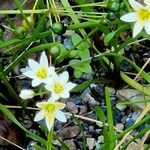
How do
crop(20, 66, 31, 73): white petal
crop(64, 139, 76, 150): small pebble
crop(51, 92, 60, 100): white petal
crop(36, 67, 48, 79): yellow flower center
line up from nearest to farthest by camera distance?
1. crop(51, 92, 60, 100): white petal
2. crop(36, 67, 48, 79): yellow flower center
3. crop(20, 66, 31, 73): white petal
4. crop(64, 139, 76, 150): small pebble

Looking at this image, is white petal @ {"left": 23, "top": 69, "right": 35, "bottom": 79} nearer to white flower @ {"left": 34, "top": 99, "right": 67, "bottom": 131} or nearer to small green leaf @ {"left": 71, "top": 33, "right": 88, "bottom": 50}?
white flower @ {"left": 34, "top": 99, "right": 67, "bottom": 131}

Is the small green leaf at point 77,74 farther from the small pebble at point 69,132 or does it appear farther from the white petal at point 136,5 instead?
the white petal at point 136,5

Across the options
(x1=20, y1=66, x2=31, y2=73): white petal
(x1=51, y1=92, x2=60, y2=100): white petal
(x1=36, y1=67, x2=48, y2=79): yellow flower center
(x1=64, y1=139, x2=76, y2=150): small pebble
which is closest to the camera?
(x1=51, y1=92, x2=60, y2=100): white petal

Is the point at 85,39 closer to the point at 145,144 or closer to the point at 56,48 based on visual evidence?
the point at 56,48

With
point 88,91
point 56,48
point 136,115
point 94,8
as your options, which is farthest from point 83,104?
point 94,8

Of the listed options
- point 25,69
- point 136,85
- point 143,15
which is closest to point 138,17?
point 143,15

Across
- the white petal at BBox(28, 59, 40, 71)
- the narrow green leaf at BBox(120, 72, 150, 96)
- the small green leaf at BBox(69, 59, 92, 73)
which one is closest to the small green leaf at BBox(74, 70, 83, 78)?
the small green leaf at BBox(69, 59, 92, 73)

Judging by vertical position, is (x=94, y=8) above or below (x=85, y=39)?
above

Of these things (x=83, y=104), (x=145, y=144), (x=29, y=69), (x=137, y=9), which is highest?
(x=137, y=9)

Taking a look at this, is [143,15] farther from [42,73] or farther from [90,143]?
[90,143]

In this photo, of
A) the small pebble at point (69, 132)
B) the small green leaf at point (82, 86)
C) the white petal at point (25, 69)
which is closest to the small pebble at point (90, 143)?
the small pebble at point (69, 132)
